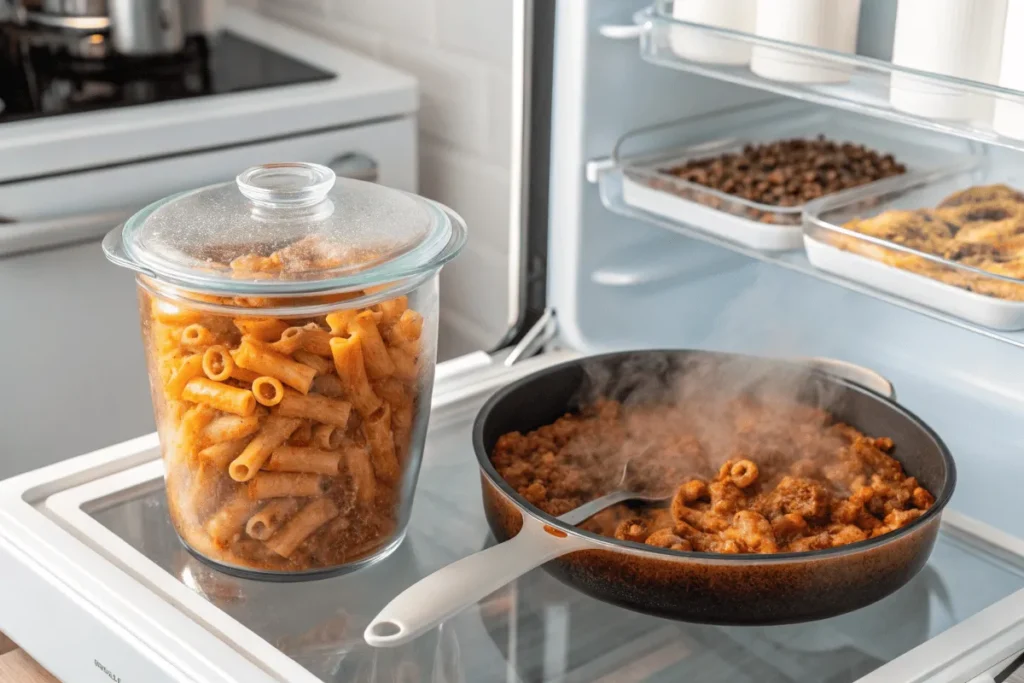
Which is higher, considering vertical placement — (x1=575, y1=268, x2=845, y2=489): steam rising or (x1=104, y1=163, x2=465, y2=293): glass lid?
(x1=104, y1=163, x2=465, y2=293): glass lid

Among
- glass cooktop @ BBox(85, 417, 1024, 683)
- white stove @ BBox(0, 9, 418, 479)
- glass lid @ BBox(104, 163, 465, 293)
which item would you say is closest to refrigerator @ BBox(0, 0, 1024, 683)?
glass cooktop @ BBox(85, 417, 1024, 683)

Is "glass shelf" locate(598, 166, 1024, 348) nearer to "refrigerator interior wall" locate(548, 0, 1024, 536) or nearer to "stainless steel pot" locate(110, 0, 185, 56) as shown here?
"refrigerator interior wall" locate(548, 0, 1024, 536)

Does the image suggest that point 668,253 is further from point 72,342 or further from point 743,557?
point 72,342

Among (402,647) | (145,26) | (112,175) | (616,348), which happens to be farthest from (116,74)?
(402,647)

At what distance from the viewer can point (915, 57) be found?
2.38 ft

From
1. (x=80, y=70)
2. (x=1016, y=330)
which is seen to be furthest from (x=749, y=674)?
(x=80, y=70)

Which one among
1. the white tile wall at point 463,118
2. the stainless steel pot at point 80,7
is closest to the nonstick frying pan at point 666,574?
the white tile wall at point 463,118

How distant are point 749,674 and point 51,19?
1202mm

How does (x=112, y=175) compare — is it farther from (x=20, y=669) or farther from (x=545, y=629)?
(x=545, y=629)

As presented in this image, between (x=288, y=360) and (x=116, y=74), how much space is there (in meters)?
0.92

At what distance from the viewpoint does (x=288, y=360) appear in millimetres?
674

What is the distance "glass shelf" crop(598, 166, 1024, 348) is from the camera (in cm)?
73

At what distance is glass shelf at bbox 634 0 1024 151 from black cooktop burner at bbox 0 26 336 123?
2.28 feet

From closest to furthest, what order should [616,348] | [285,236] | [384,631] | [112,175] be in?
[384,631]
[285,236]
[616,348]
[112,175]
